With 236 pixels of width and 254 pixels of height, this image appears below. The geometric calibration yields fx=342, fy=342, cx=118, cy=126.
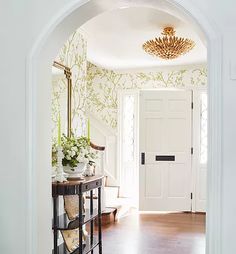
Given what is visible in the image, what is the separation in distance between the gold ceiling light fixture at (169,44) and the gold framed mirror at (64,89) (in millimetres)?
1158

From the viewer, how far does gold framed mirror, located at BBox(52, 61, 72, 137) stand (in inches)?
145

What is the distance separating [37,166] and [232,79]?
1.34 metres

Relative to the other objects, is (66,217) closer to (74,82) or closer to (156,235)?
(74,82)

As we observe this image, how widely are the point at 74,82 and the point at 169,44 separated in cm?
127

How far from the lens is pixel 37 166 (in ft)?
7.47

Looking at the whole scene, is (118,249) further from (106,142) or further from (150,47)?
(106,142)

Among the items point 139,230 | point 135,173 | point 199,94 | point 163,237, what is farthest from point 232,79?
point 135,173

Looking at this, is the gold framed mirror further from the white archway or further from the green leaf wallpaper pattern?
the green leaf wallpaper pattern

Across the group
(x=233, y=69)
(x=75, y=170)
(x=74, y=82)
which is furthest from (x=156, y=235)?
(x=233, y=69)

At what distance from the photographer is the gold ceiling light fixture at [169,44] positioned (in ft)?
13.8

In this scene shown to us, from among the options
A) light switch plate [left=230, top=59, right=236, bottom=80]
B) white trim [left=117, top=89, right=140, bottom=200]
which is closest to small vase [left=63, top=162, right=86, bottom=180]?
light switch plate [left=230, top=59, right=236, bottom=80]

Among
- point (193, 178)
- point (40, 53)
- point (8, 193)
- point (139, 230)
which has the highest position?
point (40, 53)

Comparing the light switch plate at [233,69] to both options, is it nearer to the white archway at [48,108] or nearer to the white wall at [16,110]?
the white archway at [48,108]

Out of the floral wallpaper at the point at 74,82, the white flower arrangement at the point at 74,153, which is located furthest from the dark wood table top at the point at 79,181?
the floral wallpaper at the point at 74,82
